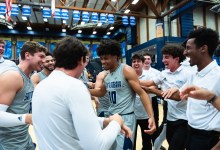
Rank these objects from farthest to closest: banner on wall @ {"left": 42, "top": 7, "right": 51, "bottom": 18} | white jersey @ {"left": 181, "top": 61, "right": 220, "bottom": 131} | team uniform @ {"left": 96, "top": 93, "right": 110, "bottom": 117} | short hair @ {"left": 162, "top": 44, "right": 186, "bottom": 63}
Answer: banner on wall @ {"left": 42, "top": 7, "right": 51, "bottom": 18} < team uniform @ {"left": 96, "top": 93, "right": 110, "bottom": 117} < short hair @ {"left": 162, "top": 44, "right": 186, "bottom": 63} < white jersey @ {"left": 181, "top": 61, "right": 220, "bottom": 131}

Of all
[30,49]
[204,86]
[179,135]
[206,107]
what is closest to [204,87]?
[204,86]

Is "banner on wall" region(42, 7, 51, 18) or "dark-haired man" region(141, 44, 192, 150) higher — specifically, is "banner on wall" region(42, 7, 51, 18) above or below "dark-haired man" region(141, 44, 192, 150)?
above

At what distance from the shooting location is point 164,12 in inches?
478

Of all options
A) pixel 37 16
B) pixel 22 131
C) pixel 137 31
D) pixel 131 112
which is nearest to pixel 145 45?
pixel 137 31

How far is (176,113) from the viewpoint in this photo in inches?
119

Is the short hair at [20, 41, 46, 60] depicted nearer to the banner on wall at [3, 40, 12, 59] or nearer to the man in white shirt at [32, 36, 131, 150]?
the man in white shirt at [32, 36, 131, 150]

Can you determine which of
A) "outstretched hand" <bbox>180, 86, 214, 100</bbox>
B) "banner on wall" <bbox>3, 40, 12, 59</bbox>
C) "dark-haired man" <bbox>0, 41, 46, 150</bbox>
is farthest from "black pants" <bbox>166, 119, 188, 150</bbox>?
"banner on wall" <bbox>3, 40, 12, 59</bbox>

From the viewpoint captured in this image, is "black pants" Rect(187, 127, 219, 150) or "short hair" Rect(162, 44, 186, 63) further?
"short hair" Rect(162, 44, 186, 63)

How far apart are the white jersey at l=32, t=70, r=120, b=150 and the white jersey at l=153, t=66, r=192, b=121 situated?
1885mm

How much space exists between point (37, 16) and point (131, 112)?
14758 millimetres

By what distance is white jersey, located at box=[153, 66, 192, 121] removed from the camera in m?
3.00

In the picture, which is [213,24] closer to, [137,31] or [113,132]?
[137,31]

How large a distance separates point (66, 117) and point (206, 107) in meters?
1.31

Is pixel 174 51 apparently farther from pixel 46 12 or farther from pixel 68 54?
pixel 46 12
